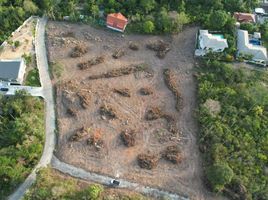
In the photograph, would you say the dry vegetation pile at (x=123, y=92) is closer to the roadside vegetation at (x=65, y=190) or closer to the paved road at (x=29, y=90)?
the paved road at (x=29, y=90)

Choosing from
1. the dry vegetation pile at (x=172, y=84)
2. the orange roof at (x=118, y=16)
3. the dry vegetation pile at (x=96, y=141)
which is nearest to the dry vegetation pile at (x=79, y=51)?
the orange roof at (x=118, y=16)

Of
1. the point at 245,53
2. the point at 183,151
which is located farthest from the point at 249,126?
the point at 245,53

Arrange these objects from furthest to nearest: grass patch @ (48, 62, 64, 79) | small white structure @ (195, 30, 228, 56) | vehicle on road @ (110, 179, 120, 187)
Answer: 1. small white structure @ (195, 30, 228, 56)
2. grass patch @ (48, 62, 64, 79)
3. vehicle on road @ (110, 179, 120, 187)

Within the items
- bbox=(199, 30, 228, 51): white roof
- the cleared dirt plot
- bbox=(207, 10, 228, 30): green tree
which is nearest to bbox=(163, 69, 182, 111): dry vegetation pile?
the cleared dirt plot

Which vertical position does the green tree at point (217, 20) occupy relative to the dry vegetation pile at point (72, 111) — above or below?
above

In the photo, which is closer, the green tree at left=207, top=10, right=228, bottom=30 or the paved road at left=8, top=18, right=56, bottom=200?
the paved road at left=8, top=18, right=56, bottom=200

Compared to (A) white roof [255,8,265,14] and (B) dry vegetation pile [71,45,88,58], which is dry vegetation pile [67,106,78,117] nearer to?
(B) dry vegetation pile [71,45,88,58]

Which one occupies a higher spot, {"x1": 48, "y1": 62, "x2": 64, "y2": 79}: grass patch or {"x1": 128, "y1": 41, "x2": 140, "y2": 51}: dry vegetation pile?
{"x1": 128, "y1": 41, "x2": 140, "y2": 51}: dry vegetation pile
